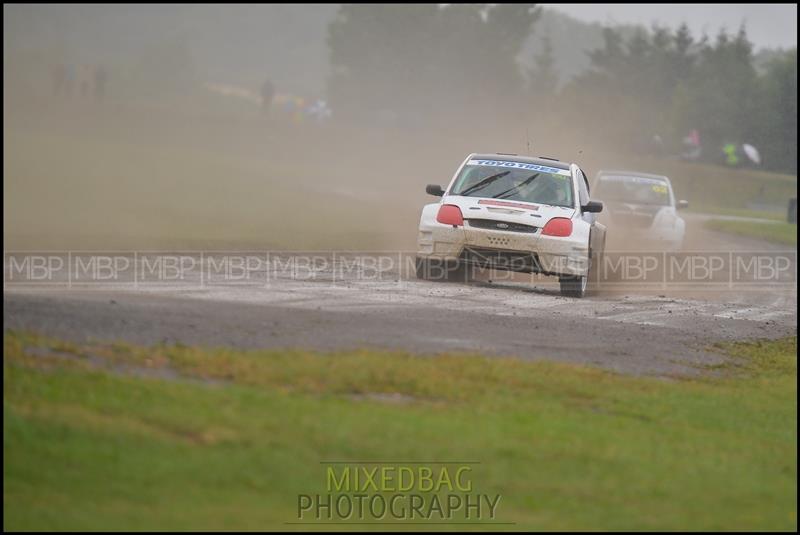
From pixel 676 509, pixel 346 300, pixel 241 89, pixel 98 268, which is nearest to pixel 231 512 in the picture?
pixel 676 509

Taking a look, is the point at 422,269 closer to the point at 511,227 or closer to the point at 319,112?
the point at 511,227

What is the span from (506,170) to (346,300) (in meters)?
4.20

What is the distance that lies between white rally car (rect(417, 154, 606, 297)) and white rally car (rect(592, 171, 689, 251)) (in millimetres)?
5913

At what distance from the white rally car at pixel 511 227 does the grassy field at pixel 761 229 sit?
21112mm

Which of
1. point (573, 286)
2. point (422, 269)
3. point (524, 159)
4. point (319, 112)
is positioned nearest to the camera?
point (573, 286)

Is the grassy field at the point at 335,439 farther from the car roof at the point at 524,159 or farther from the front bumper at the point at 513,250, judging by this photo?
the car roof at the point at 524,159

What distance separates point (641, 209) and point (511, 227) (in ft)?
27.0

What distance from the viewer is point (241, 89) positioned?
12750 centimetres

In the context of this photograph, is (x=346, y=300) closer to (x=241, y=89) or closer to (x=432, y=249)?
(x=432, y=249)

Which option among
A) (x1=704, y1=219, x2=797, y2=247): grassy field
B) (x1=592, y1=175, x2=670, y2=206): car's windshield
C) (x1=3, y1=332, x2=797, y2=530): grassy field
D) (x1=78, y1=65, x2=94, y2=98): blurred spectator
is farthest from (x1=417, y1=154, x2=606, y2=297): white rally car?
(x1=78, y1=65, x2=94, y2=98): blurred spectator

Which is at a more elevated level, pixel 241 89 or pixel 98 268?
pixel 241 89

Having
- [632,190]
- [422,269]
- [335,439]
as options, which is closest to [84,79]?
Answer: [632,190]

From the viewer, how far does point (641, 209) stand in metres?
23.0

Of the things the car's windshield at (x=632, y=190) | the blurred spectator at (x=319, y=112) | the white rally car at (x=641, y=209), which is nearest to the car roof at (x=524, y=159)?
the white rally car at (x=641, y=209)
